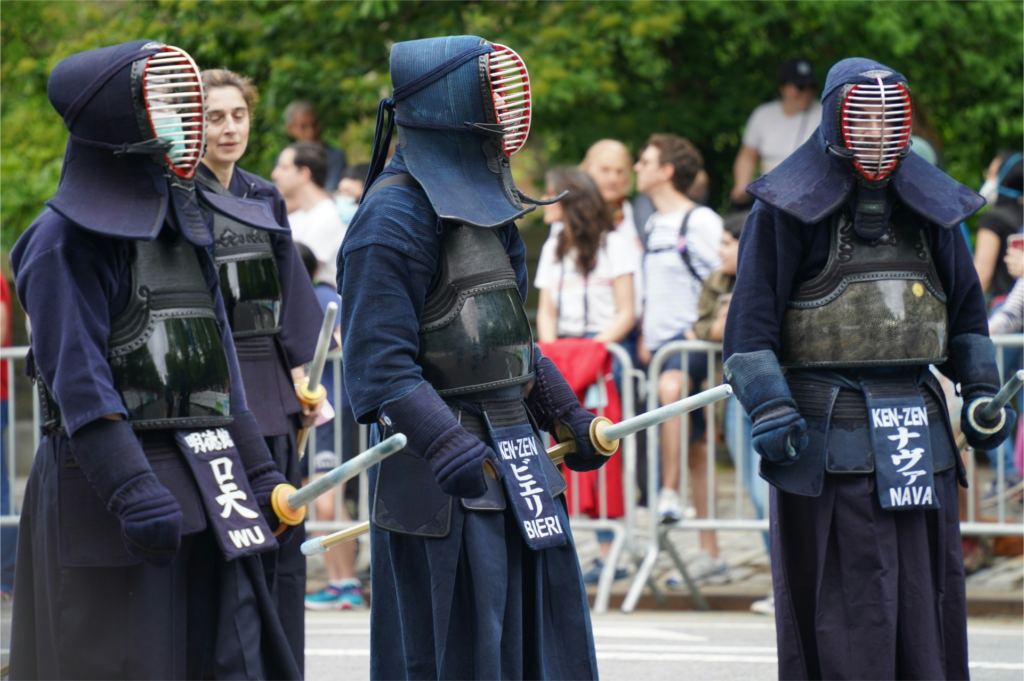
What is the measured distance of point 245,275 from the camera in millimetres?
4781

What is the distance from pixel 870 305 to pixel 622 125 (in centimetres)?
675

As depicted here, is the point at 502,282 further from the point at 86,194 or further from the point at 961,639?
the point at 961,639

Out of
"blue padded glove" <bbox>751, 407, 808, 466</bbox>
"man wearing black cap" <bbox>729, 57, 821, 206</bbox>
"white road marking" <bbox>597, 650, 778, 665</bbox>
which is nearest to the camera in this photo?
"blue padded glove" <bbox>751, 407, 808, 466</bbox>

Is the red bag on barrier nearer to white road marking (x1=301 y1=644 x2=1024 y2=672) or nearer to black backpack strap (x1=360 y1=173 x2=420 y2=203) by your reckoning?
white road marking (x1=301 y1=644 x2=1024 y2=672)

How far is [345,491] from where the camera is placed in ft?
25.7

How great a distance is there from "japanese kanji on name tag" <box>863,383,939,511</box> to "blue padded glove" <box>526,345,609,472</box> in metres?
0.86

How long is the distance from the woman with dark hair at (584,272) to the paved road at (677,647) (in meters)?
1.52

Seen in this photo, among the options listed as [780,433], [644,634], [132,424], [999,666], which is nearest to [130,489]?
[132,424]

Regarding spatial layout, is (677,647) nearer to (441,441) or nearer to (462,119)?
(441,441)

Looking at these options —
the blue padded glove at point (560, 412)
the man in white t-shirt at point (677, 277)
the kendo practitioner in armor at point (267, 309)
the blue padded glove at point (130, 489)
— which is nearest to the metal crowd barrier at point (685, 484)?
the man in white t-shirt at point (677, 277)

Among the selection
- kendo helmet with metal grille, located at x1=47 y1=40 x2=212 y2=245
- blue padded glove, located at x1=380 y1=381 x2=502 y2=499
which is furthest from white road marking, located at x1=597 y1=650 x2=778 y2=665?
kendo helmet with metal grille, located at x1=47 y1=40 x2=212 y2=245

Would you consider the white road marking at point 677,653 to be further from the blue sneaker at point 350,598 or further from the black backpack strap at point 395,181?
the black backpack strap at point 395,181

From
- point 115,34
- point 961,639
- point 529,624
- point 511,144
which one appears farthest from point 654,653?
point 115,34

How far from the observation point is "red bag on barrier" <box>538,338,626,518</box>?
22.8 ft
